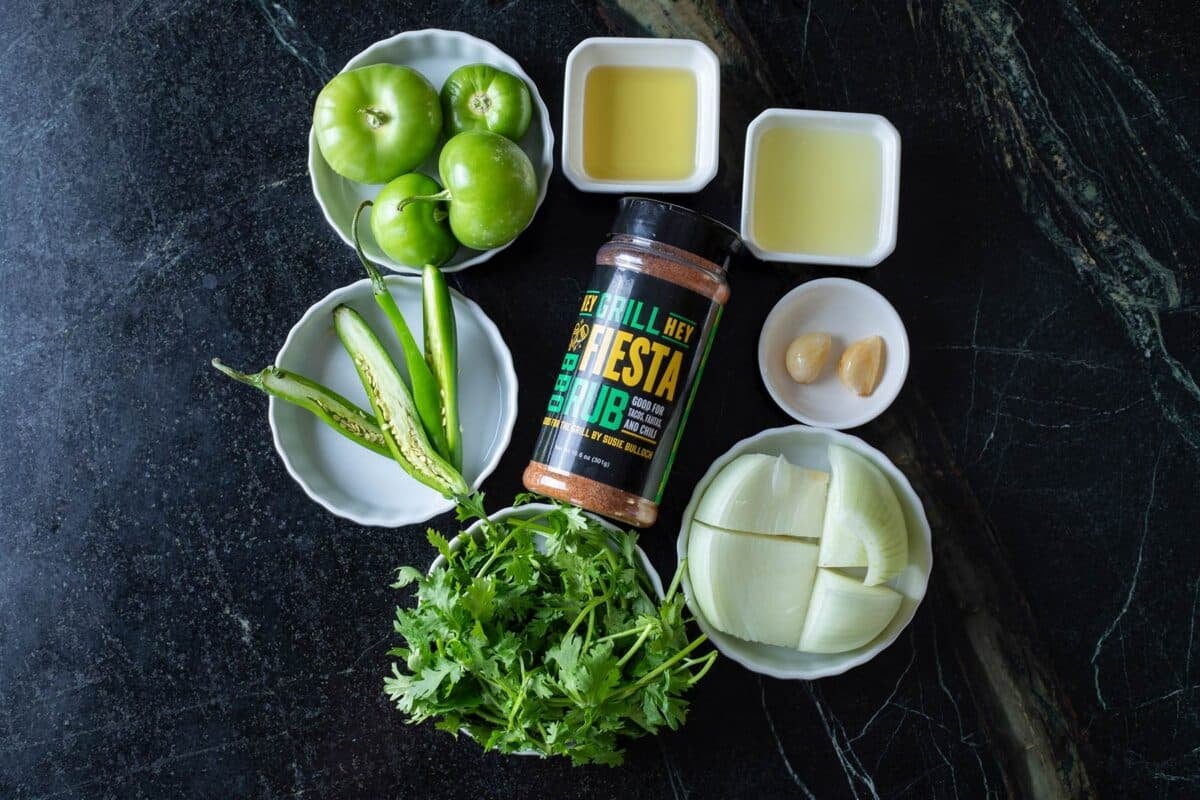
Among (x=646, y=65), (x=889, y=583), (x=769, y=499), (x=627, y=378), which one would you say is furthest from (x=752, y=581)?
(x=646, y=65)

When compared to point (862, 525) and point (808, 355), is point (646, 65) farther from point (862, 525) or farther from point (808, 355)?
point (862, 525)

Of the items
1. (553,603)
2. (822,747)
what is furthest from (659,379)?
(822,747)

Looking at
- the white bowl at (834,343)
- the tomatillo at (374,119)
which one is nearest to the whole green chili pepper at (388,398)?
the tomatillo at (374,119)

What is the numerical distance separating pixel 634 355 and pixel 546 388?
0.21m

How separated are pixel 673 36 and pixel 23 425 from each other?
1.18m

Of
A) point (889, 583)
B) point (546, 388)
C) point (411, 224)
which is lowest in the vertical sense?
point (889, 583)

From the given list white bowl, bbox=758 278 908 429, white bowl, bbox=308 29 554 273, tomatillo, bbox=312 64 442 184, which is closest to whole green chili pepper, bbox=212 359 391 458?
white bowl, bbox=308 29 554 273

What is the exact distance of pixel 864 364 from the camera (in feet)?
4.25

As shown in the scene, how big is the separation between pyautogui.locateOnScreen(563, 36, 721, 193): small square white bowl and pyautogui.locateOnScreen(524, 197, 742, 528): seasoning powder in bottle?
0.30 feet

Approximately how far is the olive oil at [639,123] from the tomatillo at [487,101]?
0.10 m

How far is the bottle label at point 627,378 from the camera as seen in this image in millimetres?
1186

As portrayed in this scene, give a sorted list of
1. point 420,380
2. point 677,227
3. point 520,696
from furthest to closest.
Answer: point 420,380, point 677,227, point 520,696

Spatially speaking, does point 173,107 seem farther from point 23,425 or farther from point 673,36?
point 673,36

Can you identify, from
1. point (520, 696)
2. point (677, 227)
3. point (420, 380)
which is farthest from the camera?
point (420, 380)
